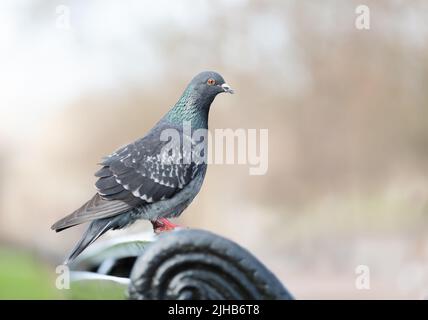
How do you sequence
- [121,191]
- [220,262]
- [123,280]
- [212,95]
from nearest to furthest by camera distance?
1. [220,262]
2. [123,280]
3. [121,191]
4. [212,95]

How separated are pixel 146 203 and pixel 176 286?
1311 mm

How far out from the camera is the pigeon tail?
306 cm

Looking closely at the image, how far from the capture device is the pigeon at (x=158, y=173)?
3.18m

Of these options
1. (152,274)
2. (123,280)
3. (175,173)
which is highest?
(175,173)

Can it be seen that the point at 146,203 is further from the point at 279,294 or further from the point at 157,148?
the point at 279,294

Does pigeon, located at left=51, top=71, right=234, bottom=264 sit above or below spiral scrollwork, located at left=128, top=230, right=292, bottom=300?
above

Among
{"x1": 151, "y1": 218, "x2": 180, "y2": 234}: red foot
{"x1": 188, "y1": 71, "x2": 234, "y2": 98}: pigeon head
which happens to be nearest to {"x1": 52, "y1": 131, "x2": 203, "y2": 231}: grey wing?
{"x1": 151, "y1": 218, "x2": 180, "y2": 234}: red foot

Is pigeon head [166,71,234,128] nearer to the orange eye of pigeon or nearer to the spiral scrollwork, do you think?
the orange eye of pigeon

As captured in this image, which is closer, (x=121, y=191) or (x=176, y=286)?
(x=176, y=286)

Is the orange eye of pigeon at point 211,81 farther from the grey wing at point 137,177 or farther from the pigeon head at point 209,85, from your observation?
the grey wing at point 137,177

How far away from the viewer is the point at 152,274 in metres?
2.02

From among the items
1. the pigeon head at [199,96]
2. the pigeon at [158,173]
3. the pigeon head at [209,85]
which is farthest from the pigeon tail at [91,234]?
the pigeon head at [209,85]
